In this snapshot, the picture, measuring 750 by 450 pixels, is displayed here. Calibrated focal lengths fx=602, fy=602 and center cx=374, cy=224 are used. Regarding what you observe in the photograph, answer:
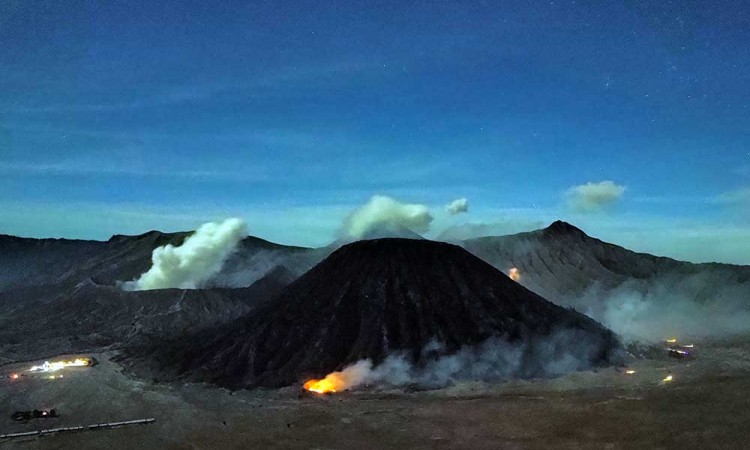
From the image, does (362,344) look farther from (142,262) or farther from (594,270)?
(594,270)

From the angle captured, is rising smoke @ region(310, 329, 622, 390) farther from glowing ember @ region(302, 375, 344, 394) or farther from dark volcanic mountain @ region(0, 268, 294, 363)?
dark volcanic mountain @ region(0, 268, 294, 363)

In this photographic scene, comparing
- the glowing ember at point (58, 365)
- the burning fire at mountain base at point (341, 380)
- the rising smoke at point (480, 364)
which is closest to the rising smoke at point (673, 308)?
the rising smoke at point (480, 364)

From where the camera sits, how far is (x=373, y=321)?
73.8 metres

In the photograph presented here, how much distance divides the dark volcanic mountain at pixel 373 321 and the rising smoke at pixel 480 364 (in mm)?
970

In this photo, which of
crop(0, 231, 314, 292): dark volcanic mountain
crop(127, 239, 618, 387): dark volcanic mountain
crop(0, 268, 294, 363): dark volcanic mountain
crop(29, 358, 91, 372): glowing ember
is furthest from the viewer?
crop(0, 231, 314, 292): dark volcanic mountain

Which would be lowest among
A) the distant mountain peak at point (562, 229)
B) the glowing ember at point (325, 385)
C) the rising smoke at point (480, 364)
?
the glowing ember at point (325, 385)

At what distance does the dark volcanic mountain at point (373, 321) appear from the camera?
226ft

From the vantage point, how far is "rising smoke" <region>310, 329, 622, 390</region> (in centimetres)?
6347

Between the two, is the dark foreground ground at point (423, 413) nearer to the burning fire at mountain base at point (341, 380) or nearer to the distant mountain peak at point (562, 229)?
the burning fire at mountain base at point (341, 380)

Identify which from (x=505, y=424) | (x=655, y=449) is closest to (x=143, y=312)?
(x=505, y=424)

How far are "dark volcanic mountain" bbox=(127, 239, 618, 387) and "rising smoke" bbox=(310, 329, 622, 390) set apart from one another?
0.97 metres

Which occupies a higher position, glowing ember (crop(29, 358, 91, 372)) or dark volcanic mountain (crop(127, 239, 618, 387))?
dark volcanic mountain (crop(127, 239, 618, 387))

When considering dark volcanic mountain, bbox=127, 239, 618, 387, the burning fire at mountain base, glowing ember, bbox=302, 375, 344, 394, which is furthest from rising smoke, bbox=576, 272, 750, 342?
glowing ember, bbox=302, 375, 344, 394

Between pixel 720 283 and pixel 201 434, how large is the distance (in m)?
144
